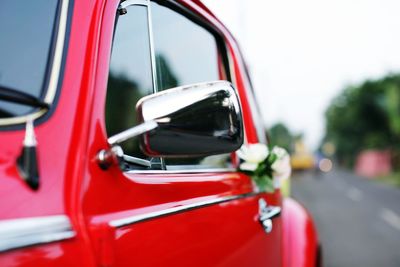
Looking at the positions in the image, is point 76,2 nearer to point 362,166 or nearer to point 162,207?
point 162,207

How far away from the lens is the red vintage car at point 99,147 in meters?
1.02

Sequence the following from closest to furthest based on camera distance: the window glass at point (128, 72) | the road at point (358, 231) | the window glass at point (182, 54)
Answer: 1. the window glass at point (128, 72)
2. the window glass at point (182, 54)
3. the road at point (358, 231)

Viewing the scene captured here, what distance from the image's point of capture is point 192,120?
4.09ft

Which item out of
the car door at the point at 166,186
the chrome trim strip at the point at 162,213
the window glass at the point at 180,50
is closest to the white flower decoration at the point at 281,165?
the car door at the point at 166,186

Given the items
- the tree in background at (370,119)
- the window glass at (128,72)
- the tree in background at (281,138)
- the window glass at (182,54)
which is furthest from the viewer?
the tree in background at (370,119)

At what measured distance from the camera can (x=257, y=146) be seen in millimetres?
2203

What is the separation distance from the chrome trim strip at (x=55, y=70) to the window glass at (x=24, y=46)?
15mm

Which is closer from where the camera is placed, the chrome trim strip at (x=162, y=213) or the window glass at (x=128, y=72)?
the chrome trim strip at (x=162, y=213)

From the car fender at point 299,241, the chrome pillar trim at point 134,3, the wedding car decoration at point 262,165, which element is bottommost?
the car fender at point 299,241

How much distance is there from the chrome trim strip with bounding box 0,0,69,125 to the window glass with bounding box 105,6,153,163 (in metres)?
0.24

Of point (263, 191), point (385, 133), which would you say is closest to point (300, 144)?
point (385, 133)

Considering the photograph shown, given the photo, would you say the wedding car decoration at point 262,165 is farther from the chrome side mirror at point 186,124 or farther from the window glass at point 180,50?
the chrome side mirror at point 186,124

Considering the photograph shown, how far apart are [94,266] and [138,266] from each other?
16 cm

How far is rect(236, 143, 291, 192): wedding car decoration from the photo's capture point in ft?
7.02
